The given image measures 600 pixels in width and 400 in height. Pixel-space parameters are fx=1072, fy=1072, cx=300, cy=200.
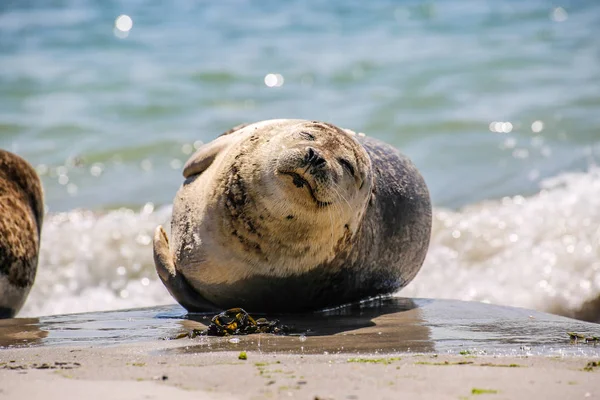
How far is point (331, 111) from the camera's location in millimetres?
12742

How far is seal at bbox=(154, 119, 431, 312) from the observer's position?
16.2ft

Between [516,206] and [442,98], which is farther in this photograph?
[442,98]

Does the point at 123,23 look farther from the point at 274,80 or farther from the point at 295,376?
the point at 295,376

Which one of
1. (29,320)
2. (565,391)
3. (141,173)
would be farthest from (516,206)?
(565,391)

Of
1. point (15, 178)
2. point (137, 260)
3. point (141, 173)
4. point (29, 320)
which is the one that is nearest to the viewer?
point (29, 320)

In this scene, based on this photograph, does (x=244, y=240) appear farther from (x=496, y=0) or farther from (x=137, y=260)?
(x=496, y=0)

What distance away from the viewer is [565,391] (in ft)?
10.6

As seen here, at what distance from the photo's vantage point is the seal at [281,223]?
4.94m

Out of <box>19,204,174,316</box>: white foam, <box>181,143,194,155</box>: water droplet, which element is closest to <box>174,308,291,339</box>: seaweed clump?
<box>19,204,174,316</box>: white foam

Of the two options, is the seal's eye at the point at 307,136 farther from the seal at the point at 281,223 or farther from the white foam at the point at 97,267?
the white foam at the point at 97,267

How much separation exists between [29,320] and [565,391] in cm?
315

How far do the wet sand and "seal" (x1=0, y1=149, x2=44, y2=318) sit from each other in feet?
0.94

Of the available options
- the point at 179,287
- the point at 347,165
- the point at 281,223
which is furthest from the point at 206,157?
the point at 347,165

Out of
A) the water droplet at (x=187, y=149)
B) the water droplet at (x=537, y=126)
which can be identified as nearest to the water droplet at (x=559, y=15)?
the water droplet at (x=537, y=126)
